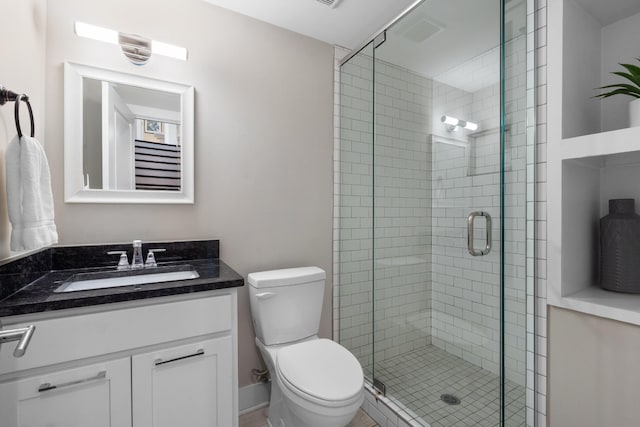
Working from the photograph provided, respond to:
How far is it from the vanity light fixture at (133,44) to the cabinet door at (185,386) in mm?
1408

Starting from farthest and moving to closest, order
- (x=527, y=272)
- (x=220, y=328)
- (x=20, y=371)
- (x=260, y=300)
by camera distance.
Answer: (x=260, y=300) < (x=527, y=272) < (x=220, y=328) < (x=20, y=371)

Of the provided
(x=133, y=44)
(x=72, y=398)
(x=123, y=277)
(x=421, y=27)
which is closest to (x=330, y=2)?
(x=421, y=27)

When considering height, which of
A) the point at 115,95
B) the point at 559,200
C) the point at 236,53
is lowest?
the point at 559,200

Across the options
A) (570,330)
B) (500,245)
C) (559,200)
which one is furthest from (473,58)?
(570,330)

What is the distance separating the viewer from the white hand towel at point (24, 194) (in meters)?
1.01

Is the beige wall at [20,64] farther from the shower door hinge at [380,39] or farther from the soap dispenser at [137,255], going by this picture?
the shower door hinge at [380,39]

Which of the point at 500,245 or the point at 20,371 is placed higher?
the point at 500,245

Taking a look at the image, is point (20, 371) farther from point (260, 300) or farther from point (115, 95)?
point (115, 95)

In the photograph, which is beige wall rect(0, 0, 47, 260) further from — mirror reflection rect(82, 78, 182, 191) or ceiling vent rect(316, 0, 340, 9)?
ceiling vent rect(316, 0, 340, 9)

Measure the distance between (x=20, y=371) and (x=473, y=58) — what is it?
2215 millimetres

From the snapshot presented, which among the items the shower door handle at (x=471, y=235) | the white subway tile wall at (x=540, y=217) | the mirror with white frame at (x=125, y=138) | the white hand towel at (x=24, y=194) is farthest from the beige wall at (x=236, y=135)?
the white subway tile wall at (x=540, y=217)

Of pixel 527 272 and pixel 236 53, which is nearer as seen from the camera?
pixel 527 272

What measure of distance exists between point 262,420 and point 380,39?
2444 mm

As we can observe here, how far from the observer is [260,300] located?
1.65m
